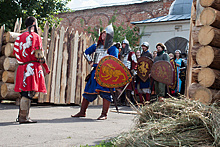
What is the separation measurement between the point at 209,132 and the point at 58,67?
647 centimetres

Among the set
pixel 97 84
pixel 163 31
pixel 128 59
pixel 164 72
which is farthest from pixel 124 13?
pixel 97 84

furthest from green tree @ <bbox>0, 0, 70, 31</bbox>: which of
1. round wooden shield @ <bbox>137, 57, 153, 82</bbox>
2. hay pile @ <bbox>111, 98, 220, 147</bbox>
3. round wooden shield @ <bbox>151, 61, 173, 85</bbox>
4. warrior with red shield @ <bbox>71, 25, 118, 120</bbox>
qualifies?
hay pile @ <bbox>111, 98, 220, 147</bbox>

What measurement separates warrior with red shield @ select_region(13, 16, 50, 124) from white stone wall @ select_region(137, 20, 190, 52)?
12840 millimetres

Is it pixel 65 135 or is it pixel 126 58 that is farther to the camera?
pixel 126 58

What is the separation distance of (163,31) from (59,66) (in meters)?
10.2

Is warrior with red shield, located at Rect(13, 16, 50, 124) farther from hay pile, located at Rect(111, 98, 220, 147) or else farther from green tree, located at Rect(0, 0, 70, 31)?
green tree, located at Rect(0, 0, 70, 31)

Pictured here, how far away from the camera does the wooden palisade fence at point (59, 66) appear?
26.6 feet

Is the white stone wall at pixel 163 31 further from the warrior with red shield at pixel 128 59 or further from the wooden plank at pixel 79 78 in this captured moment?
the wooden plank at pixel 79 78

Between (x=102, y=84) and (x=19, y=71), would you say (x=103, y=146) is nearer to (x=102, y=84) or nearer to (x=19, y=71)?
(x=19, y=71)

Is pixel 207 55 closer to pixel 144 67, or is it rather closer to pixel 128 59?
pixel 144 67

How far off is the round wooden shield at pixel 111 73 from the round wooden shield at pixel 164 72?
9.15 feet

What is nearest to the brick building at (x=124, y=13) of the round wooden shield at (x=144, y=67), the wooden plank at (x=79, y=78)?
the round wooden shield at (x=144, y=67)

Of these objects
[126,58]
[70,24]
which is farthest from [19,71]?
[70,24]

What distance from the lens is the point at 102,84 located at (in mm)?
5957
